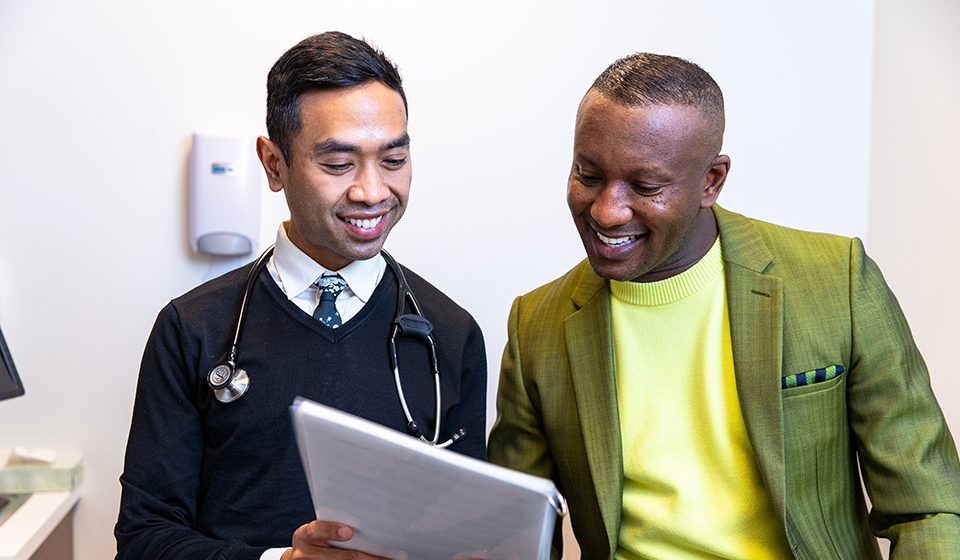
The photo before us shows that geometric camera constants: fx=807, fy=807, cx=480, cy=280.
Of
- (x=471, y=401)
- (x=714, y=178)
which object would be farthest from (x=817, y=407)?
(x=471, y=401)

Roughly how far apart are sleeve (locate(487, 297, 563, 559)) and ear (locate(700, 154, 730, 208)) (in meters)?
Result: 0.43

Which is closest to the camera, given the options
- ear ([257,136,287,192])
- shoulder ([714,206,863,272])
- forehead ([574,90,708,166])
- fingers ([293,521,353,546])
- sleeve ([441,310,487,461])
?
fingers ([293,521,353,546])

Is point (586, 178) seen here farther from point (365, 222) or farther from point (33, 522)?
point (33, 522)

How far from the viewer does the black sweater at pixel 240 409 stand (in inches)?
55.7

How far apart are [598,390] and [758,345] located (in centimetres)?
28

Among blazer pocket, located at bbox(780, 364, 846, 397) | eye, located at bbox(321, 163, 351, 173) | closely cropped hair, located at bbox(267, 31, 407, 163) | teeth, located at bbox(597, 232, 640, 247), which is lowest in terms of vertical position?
blazer pocket, located at bbox(780, 364, 846, 397)

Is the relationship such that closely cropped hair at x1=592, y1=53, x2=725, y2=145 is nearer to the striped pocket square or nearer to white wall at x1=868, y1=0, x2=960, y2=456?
the striped pocket square

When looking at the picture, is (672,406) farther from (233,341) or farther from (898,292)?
(898,292)

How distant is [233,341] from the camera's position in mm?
1444

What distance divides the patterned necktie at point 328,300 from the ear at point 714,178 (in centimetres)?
67

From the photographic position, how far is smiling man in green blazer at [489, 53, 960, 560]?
126 cm

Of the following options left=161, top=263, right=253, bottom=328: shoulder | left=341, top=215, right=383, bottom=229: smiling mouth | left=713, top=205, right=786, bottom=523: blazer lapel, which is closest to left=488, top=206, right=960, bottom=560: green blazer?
left=713, top=205, right=786, bottom=523: blazer lapel

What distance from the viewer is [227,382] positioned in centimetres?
141

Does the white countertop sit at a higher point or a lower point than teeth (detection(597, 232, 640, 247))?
lower
